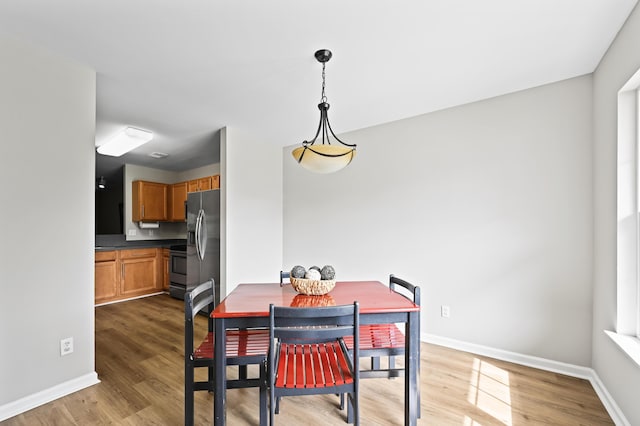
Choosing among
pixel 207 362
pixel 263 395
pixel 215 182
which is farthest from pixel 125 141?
pixel 263 395

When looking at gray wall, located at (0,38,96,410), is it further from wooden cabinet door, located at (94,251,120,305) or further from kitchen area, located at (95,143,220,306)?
wooden cabinet door, located at (94,251,120,305)

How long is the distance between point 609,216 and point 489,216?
846 millimetres

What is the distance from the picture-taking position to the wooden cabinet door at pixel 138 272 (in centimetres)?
495

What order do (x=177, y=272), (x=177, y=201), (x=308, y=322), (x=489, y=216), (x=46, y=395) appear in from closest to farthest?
(x=308, y=322) → (x=46, y=395) → (x=489, y=216) → (x=177, y=272) → (x=177, y=201)

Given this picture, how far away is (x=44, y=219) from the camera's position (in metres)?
2.07

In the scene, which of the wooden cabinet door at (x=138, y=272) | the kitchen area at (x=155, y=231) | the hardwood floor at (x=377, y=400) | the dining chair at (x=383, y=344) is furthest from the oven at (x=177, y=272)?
the dining chair at (x=383, y=344)

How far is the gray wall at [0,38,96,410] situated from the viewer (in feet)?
6.28

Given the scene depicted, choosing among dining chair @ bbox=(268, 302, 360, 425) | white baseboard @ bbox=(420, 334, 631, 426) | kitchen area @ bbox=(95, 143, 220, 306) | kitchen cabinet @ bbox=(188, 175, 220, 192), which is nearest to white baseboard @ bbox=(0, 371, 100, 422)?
dining chair @ bbox=(268, 302, 360, 425)

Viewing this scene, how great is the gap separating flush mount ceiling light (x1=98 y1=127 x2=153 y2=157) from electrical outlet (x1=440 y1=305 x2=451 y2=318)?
400 cm

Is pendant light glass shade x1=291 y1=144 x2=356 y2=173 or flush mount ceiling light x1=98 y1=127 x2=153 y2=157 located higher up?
flush mount ceiling light x1=98 y1=127 x2=153 y2=157

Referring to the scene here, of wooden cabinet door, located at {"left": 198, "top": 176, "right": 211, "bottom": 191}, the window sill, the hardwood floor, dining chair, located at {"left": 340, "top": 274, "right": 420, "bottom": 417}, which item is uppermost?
wooden cabinet door, located at {"left": 198, "top": 176, "right": 211, "bottom": 191}

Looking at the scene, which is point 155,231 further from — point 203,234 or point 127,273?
point 203,234

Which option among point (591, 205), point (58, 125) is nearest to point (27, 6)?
point (58, 125)

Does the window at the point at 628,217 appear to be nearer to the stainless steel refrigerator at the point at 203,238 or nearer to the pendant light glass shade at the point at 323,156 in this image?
the pendant light glass shade at the point at 323,156
